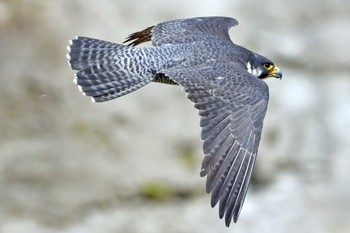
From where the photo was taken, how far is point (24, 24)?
15.3 meters

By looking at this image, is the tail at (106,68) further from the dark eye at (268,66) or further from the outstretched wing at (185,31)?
the dark eye at (268,66)

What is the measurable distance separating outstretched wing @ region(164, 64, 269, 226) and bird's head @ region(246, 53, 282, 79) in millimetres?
767

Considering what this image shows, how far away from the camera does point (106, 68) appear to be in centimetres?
996

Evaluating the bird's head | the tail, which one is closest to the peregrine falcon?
the tail

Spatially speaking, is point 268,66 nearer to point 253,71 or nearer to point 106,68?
point 253,71

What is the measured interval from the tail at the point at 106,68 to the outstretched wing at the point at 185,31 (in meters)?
0.57

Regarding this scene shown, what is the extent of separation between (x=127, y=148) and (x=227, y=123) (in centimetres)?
598

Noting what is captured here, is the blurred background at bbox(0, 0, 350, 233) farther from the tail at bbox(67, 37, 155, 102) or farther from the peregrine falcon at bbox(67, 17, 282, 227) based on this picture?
the tail at bbox(67, 37, 155, 102)

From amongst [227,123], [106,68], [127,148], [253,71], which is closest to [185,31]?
[253,71]

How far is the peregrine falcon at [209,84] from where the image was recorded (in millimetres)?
9180

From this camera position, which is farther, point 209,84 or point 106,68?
point 106,68

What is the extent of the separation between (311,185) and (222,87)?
6615 millimetres

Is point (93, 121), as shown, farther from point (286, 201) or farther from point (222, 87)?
point (222, 87)

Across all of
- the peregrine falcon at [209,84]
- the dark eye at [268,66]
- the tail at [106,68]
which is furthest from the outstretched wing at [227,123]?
the dark eye at [268,66]
